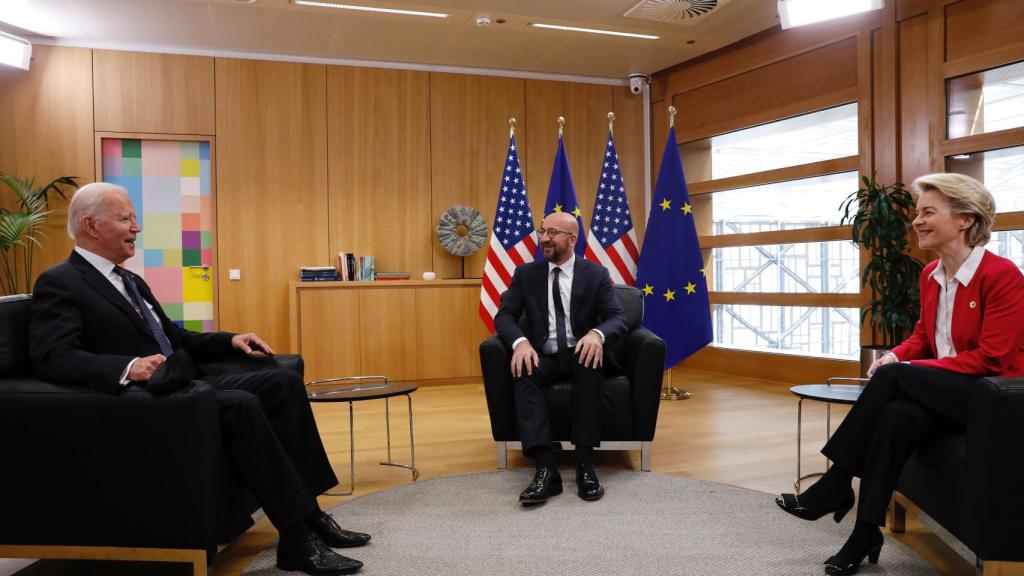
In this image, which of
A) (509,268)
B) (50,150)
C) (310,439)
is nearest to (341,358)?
(509,268)

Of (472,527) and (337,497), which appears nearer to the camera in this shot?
(472,527)

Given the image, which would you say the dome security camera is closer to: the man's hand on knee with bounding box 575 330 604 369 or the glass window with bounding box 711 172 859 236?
the glass window with bounding box 711 172 859 236

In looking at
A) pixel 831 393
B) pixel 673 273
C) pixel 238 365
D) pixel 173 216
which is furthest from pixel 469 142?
pixel 831 393

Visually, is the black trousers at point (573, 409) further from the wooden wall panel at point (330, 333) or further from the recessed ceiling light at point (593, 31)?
the recessed ceiling light at point (593, 31)

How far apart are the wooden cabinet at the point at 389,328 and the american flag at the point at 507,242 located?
638mm

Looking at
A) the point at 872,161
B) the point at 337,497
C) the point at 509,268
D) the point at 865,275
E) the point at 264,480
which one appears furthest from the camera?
the point at 509,268

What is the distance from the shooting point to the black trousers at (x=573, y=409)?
3.12m

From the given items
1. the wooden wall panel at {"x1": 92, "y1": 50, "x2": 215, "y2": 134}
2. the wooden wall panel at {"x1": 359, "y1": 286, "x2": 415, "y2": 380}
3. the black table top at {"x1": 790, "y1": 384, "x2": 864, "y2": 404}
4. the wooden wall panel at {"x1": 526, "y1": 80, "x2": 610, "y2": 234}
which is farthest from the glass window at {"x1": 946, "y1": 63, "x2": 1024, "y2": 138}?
the wooden wall panel at {"x1": 92, "y1": 50, "x2": 215, "y2": 134}

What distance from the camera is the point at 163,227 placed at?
6.32 m

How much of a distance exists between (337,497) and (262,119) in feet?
14.4

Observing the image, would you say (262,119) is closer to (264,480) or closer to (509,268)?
(509,268)

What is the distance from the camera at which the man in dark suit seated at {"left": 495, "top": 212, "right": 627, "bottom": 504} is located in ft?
10.2

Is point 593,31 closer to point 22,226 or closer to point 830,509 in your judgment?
point 830,509

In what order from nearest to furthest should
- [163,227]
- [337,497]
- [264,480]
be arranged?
[264,480], [337,497], [163,227]
